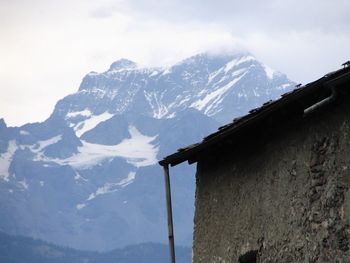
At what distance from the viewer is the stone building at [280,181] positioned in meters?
9.83

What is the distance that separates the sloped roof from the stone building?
0.5 inches

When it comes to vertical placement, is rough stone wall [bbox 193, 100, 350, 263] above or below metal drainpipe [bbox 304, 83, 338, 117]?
below

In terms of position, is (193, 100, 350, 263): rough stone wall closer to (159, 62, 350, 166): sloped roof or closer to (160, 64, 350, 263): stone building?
(160, 64, 350, 263): stone building

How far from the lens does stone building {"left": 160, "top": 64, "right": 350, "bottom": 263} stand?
32.2ft

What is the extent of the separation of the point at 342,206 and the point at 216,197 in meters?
3.75

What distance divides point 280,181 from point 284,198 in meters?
0.26

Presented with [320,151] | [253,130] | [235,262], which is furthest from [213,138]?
[320,151]

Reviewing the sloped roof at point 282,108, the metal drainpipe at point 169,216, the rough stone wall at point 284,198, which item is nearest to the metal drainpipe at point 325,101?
the sloped roof at point 282,108

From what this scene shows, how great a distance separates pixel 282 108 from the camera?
1091cm

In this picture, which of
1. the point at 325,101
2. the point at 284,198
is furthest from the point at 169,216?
the point at 325,101

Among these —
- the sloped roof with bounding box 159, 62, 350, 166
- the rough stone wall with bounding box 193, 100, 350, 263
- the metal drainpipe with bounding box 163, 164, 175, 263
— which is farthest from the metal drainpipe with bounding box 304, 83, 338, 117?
the metal drainpipe with bounding box 163, 164, 175, 263

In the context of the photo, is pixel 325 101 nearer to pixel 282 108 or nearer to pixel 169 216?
pixel 282 108

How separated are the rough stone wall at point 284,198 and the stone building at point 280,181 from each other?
1cm

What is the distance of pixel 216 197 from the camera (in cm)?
1326
